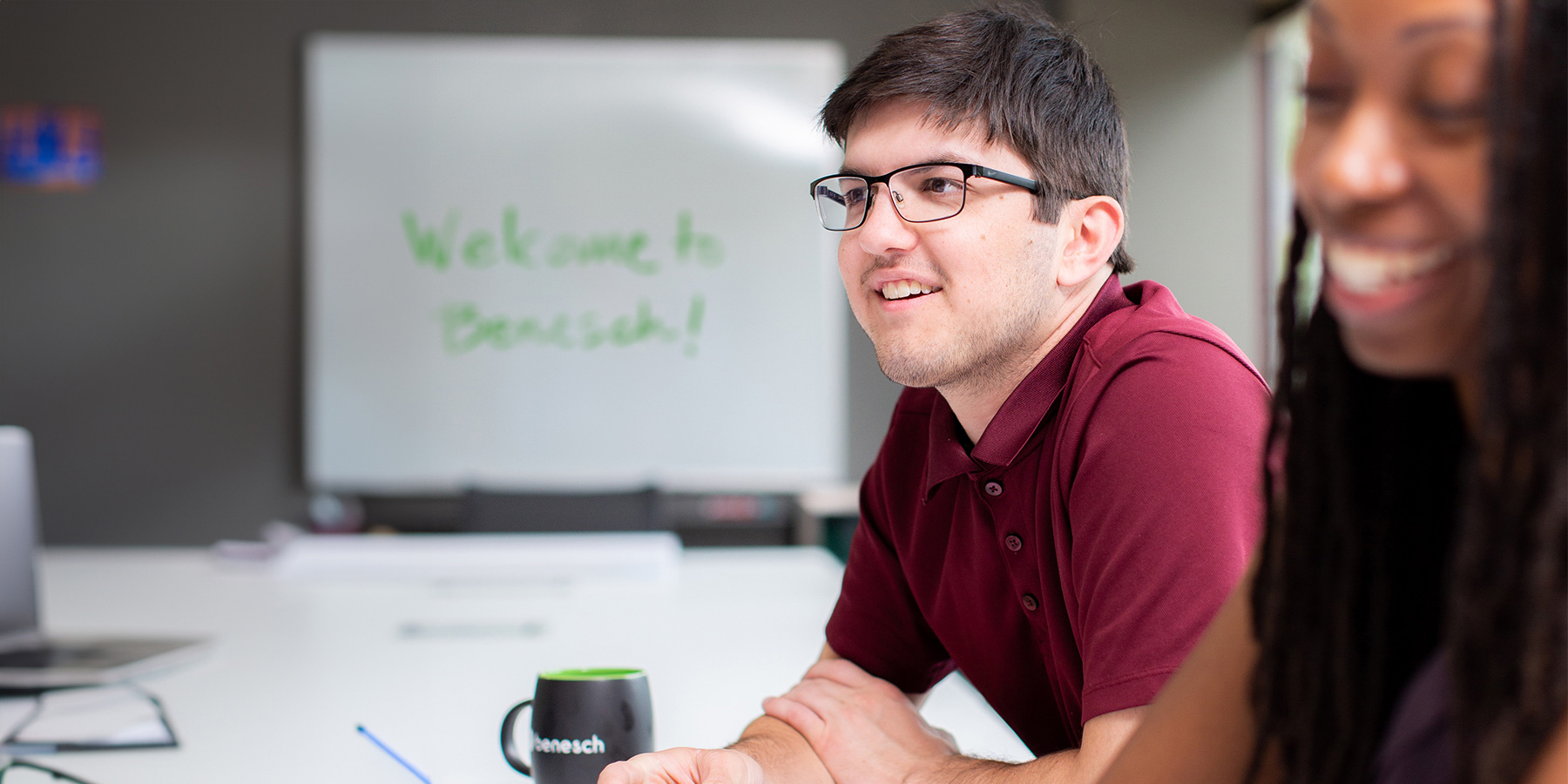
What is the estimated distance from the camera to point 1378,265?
0.42 m

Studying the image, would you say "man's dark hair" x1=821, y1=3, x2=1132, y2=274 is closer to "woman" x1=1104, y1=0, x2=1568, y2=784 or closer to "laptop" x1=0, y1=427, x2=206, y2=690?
"woman" x1=1104, y1=0, x2=1568, y2=784

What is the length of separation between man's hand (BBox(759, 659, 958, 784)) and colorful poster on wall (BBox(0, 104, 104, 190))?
11.2ft

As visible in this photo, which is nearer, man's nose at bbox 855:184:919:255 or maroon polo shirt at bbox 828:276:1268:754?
maroon polo shirt at bbox 828:276:1268:754

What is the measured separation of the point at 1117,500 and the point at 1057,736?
0.37 m

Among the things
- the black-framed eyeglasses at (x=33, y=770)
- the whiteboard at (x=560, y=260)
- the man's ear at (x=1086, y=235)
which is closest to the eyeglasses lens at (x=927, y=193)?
the man's ear at (x=1086, y=235)

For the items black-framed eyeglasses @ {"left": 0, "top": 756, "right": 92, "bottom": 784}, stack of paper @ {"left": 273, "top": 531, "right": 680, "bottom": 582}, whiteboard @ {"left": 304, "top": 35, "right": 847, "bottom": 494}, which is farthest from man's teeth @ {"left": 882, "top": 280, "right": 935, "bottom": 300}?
Answer: whiteboard @ {"left": 304, "top": 35, "right": 847, "bottom": 494}

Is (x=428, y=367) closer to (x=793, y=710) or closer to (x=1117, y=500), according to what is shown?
(x=793, y=710)

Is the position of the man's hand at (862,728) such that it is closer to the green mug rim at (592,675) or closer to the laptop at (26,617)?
the green mug rim at (592,675)

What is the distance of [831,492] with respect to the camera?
11.0 feet

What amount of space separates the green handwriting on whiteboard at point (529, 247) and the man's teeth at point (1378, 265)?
3231mm

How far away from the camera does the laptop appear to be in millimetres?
1569

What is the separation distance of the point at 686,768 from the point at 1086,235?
24.4 inches

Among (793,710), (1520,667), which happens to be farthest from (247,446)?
(1520,667)

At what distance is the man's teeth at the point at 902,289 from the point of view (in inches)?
42.3
